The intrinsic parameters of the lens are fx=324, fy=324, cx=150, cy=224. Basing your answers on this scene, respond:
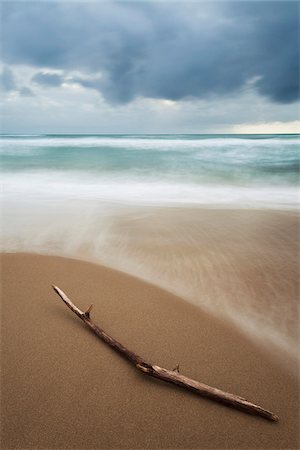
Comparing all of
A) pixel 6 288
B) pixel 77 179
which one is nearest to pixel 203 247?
pixel 6 288

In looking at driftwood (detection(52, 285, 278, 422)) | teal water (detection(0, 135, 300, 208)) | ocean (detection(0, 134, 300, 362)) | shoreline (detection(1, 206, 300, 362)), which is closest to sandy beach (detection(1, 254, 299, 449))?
driftwood (detection(52, 285, 278, 422))

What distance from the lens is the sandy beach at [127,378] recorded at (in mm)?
Result: 1682

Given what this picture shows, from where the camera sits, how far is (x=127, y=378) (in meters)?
2.00

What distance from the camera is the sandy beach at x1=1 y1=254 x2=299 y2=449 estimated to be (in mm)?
1682

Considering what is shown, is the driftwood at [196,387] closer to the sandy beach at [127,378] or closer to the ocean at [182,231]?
the sandy beach at [127,378]

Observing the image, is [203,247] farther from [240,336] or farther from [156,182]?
[156,182]

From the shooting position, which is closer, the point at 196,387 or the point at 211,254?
the point at 196,387

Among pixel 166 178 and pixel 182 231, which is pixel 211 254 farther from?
pixel 166 178

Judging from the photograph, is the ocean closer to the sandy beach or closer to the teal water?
the teal water

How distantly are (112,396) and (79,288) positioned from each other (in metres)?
1.37

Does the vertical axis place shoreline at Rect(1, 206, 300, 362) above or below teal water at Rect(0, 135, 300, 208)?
below

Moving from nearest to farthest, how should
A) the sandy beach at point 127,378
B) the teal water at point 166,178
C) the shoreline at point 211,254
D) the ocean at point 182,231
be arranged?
the sandy beach at point 127,378 → the shoreline at point 211,254 → the ocean at point 182,231 → the teal water at point 166,178

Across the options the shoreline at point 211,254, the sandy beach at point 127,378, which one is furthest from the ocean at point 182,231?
the sandy beach at point 127,378

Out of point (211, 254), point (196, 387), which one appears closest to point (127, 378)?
point (196, 387)
